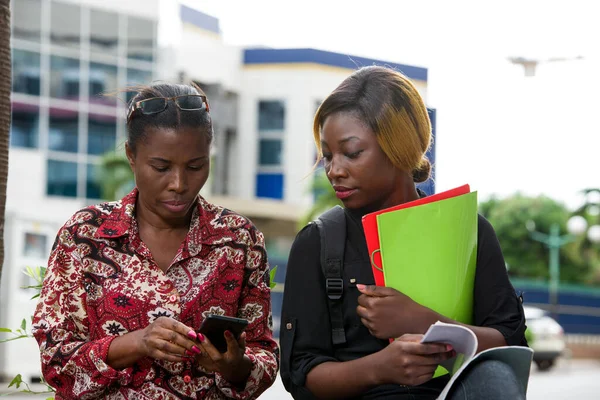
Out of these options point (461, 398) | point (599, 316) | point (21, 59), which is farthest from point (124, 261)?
point (599, 316)

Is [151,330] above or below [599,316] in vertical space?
above

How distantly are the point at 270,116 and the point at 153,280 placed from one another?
1423 inches

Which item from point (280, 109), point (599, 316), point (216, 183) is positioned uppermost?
point (280, 109)

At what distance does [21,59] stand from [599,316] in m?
25.7

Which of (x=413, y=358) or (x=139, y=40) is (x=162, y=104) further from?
(x=139, y=40)

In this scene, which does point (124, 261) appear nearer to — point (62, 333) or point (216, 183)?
point (62, 333)

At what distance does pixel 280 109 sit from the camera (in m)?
38.5

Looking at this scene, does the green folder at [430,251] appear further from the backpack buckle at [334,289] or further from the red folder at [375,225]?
the backpack buckle at [334,289]

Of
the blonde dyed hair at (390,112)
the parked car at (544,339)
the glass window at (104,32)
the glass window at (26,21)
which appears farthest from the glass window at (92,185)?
the blonde dyed hair at (390,112)

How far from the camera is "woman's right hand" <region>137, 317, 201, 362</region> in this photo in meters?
2.78

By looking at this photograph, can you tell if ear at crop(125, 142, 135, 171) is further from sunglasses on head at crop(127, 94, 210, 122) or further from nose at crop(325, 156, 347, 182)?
nose at crop(325, 156, 347, 182)

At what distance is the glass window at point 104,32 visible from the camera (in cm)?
3091

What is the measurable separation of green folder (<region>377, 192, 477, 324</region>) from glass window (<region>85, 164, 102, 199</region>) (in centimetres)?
2794

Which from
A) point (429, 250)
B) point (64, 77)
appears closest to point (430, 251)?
point (429, 250)
